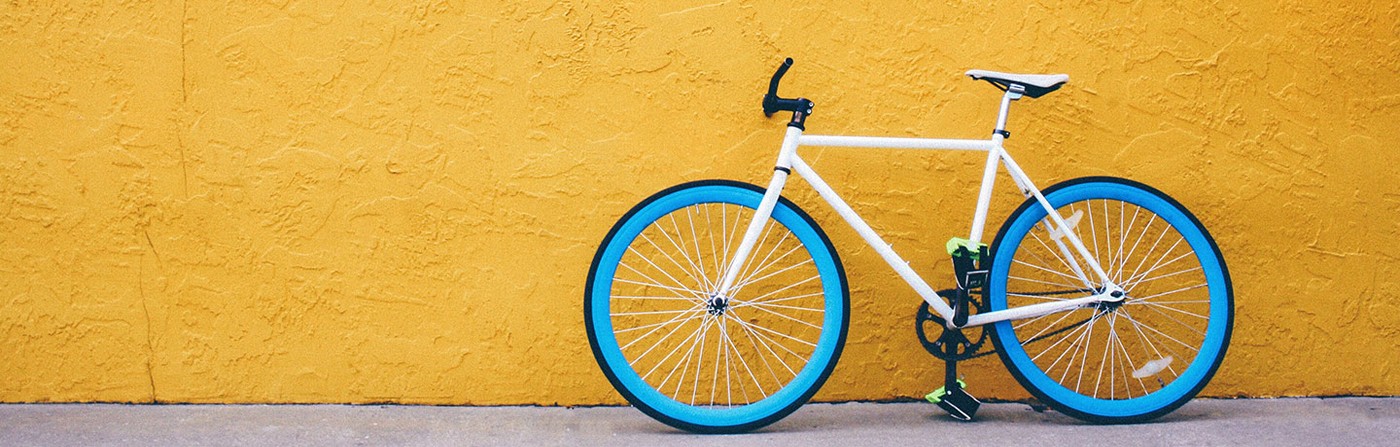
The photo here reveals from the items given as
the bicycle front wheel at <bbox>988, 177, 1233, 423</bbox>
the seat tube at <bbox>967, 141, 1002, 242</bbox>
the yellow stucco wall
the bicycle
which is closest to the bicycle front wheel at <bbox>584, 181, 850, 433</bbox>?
the bicycle

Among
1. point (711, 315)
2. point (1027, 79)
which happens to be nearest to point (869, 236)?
point (711, 315)

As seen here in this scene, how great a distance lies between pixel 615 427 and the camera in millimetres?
2672

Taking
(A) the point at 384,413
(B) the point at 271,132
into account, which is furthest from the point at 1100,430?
(B) the point at 271,132

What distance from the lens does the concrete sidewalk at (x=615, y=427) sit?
253 cm

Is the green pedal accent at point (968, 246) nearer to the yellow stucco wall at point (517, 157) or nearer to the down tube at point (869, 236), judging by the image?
the down tube at point (869, 236)

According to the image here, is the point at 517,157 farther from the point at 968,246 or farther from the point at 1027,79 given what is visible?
the point at 1027,79

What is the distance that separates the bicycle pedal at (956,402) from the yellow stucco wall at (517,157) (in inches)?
9.4

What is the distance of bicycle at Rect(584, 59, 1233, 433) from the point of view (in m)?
2.55

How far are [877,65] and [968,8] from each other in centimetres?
35

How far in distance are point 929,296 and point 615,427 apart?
40.2 inches

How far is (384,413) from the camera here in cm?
277

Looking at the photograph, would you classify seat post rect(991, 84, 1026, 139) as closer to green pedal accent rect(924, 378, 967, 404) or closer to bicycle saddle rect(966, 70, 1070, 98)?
bicycle saddle rect(966, 70, 1070, 98)

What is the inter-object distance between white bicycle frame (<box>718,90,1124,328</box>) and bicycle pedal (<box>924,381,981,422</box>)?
0.77ft

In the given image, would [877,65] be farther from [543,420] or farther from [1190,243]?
[543,420]
